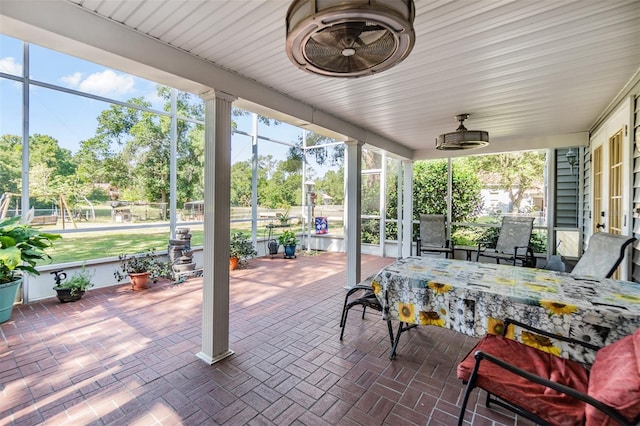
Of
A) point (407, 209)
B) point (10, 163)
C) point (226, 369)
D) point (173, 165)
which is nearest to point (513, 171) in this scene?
point (407, 209)

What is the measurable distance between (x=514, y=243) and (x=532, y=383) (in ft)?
15.9

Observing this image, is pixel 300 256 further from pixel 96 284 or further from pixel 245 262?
pixel 96 284

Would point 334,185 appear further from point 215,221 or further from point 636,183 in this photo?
point 636,183

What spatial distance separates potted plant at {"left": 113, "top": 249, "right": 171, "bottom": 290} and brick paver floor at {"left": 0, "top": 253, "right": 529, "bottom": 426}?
61 cm

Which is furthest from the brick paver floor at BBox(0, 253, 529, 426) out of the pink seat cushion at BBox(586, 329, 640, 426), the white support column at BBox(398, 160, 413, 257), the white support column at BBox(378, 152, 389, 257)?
the white support column at BBox(378, 152, 389, 257)

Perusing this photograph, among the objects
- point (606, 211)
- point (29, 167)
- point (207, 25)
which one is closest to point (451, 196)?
point (606, 211)

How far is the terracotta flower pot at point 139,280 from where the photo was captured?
4410mm

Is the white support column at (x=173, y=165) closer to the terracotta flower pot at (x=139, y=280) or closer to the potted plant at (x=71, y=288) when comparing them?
the terracotta flower pot at (x=139, y=280)

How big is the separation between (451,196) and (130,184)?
6627mm

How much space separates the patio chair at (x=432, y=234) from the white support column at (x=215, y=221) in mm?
4715

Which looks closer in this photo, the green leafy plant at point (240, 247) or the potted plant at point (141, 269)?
the potted plant at point (141, 269)

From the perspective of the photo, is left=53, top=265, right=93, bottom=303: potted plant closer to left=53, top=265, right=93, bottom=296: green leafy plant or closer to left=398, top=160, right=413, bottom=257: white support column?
left=53, top=265, right=93, bottom=296: green leafy plant

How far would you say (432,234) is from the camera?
21.1ft

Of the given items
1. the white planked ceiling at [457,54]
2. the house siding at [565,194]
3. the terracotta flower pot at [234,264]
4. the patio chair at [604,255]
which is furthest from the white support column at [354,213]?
the house siding at [565,194]
